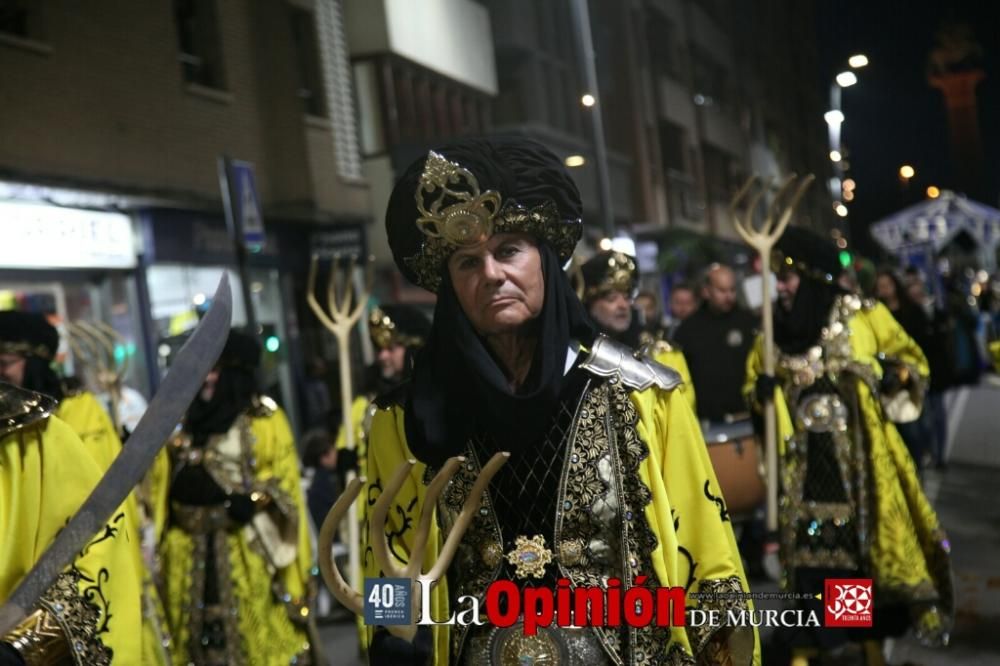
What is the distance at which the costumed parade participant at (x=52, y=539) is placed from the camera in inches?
138

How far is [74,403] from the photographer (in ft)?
21.8

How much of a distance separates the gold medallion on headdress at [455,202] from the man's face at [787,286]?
428 cm

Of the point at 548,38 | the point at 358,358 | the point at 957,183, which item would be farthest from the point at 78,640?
the point at 957,183

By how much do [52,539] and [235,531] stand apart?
3597 mm

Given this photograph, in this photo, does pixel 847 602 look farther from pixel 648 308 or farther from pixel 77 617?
pixel 648 308

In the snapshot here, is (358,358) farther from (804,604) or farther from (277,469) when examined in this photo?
(804,604)

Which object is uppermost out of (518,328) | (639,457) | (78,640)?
(518,328)

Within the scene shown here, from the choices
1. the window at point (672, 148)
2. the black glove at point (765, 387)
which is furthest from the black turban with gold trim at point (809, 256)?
the window at point (672, 148)

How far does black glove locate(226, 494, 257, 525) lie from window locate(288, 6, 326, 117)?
11.3m

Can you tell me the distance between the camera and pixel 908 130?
1075cm

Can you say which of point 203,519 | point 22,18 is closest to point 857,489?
point 203,519

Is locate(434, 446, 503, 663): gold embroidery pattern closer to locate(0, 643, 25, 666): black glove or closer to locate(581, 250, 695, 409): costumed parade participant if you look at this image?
locate(0, 643, 25, 666): black glove

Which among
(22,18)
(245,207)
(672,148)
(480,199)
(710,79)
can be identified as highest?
(710,79)

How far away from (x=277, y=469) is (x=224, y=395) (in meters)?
0.45
